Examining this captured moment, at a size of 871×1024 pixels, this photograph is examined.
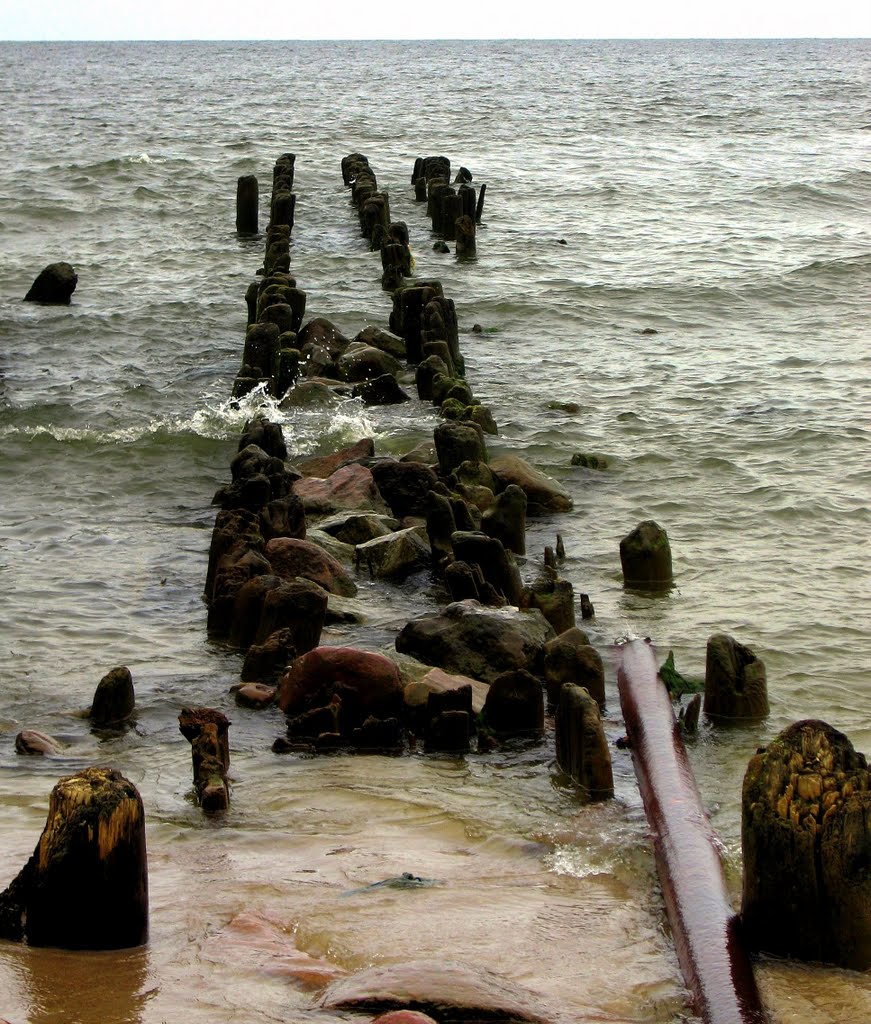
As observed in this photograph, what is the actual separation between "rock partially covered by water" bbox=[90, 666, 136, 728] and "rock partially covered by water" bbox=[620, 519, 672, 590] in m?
3.96

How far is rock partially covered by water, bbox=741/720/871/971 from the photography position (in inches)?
182

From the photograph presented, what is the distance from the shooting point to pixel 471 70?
Answer: 3954 inches

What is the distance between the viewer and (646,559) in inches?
389

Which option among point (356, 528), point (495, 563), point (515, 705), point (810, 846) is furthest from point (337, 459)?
point (810, 846)

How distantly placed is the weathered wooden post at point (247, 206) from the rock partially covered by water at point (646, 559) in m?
18.0

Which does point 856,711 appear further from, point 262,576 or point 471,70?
point 471,70

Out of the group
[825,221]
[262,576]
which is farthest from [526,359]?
[825,221]

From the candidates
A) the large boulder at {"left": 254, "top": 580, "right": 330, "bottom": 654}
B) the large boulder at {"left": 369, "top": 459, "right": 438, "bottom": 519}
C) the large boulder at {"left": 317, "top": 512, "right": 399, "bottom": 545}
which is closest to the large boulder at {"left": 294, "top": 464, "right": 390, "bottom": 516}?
the large boulder at {"left": 369, "top": 459, "right": 438, "bottom": 519}

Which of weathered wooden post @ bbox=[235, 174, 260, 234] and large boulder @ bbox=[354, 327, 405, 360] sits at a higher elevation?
weathered wooden post @ bbox=[235, 174, 260, 234]

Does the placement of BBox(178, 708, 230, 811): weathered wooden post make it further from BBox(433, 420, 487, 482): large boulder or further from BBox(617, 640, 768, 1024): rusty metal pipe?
BBox(433, 420, 487, 482): large boulder

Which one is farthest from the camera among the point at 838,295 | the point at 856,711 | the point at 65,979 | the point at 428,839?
the point at 838,295

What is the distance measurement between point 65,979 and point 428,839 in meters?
2.00

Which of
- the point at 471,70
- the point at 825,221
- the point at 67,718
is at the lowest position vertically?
the point at 67,718

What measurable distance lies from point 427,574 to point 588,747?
3.50m
